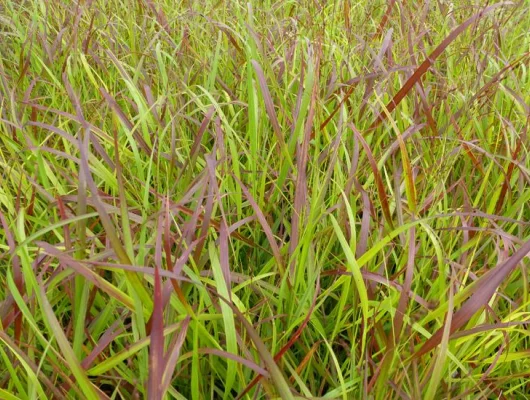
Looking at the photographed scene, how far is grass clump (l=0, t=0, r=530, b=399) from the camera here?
2.31 ft

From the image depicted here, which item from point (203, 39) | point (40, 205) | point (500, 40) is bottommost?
point (40, 205)

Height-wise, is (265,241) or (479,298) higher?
(479,298)

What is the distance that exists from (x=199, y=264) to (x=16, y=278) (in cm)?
22

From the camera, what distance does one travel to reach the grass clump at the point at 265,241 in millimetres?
704

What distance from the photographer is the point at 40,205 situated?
101 cm

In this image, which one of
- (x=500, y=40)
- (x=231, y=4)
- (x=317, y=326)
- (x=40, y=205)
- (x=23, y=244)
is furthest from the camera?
(x=231, y=4)

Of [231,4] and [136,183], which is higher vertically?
[231,4]

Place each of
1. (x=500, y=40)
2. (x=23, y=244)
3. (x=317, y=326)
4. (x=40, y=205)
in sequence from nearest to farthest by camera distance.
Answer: (x=23, y=244) < (x=317, y=326) < (x=40, y=205) < (x=500, y=40)

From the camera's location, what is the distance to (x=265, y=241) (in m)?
1.00

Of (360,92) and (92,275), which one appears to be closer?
(92,275)

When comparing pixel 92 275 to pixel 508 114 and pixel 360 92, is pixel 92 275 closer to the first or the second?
pixel 360 92

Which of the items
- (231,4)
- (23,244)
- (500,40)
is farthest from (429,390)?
(231,4)

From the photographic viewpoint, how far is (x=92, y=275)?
0.69 metres

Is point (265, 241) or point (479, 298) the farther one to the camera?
point (265, 241)
